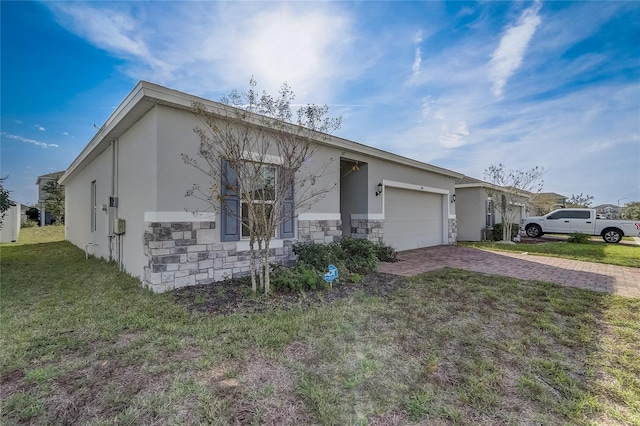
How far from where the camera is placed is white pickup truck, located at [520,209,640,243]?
531 inches

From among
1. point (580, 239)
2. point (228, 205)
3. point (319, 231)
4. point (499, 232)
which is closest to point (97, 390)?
point (228, 205)

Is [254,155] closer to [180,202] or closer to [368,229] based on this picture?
[180,202]

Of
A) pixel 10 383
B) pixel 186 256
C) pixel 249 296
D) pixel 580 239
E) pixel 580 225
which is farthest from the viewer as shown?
pixel 580 225

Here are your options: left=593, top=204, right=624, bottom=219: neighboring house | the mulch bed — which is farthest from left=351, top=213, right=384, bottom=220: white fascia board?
left=593, top=204, right=624, bottom=219: neighboring house

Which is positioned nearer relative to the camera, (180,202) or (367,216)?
(180,202)

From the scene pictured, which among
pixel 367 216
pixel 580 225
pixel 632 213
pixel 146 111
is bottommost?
pixel 580 225

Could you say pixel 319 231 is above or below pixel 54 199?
below

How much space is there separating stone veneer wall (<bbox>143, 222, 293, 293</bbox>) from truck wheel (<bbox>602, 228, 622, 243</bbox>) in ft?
57.8

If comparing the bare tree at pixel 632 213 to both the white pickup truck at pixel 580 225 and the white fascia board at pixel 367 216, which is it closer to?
the white pickup truck at pixel 580 225

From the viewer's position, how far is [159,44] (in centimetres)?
636

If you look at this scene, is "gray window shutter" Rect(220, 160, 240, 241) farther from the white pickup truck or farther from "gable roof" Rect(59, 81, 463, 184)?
the white pickup truck

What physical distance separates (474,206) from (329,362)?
14.5 m

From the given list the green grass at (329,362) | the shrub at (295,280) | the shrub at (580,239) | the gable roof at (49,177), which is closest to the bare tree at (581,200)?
Result: the shrub at (580,239)

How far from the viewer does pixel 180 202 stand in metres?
5.15
